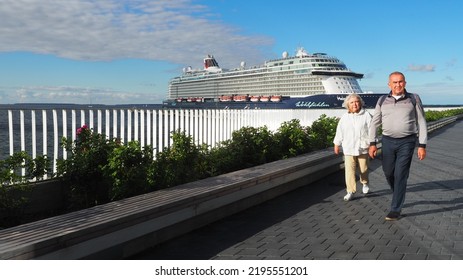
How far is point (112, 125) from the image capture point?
7.69m

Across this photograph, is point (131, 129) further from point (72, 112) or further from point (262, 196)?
point (262, 196)

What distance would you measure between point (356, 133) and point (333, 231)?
2.37 m

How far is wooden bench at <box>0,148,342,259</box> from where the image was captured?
324 cm

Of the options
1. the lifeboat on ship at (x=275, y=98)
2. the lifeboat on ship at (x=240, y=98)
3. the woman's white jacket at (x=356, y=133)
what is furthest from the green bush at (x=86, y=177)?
the lifeboat on ship at (x=240, y=98)

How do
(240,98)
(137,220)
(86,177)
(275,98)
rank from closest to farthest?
1. (137,220)
2. (86,177)
3. (275,98)
4. (240,98)

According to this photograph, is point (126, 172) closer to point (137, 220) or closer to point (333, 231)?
point (137, 220)

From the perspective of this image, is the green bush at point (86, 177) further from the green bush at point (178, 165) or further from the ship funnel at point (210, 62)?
the ship funnel at point (210, 62)

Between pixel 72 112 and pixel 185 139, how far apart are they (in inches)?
73.2

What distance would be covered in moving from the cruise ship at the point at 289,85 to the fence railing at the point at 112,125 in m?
45.0

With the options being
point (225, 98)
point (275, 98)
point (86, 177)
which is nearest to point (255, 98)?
point (275, 98)

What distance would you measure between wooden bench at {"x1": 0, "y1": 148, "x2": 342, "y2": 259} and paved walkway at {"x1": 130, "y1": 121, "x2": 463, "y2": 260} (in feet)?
0.50

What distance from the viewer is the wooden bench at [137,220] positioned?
3.24 metres

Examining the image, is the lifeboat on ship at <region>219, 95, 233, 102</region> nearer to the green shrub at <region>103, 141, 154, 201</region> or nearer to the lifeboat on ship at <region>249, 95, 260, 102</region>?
the lifeboat on ship at <region>249, 95, 260, 102</region>
